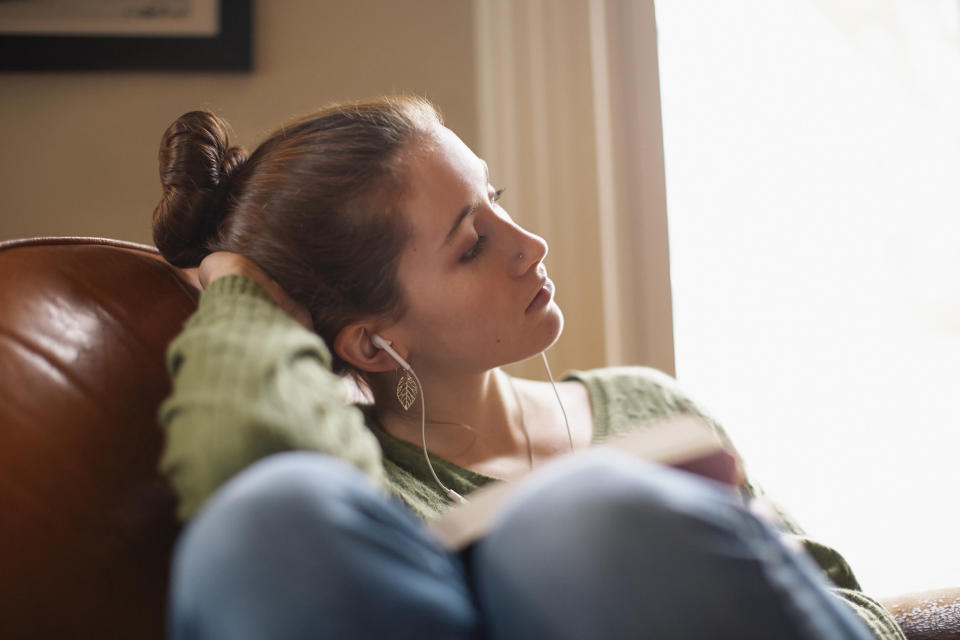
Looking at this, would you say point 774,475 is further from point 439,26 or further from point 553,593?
point 553,593

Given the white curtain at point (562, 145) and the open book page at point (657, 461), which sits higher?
the white curtain at point (562, 145)

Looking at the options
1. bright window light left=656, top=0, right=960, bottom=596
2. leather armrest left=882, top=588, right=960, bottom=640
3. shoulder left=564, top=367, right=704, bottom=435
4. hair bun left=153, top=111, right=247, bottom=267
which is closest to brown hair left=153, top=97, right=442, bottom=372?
hair bun left=153, top=111, right=247, bottom=267

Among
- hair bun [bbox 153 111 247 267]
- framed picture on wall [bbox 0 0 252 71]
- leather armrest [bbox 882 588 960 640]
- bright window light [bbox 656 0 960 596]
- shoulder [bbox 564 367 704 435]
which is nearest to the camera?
leather armrest [bbox 882 588 960 640]

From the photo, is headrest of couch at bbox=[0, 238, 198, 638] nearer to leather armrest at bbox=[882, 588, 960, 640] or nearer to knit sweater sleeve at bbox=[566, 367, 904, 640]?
knit sweater sleeve at bbox=[566, 367, 904, 640]

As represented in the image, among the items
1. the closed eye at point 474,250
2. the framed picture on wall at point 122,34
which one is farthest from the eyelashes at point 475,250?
the framed picture on wall at point 122,34

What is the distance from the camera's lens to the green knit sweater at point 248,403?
56 cm

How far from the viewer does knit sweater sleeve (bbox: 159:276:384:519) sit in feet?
1.85

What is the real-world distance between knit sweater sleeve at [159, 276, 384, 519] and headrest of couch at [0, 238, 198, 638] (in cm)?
5

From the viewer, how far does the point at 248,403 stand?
583 millimetres

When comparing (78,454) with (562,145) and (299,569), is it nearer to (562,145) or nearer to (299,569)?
(299,569)

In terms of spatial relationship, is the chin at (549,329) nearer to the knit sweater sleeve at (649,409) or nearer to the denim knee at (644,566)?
the knit sweater sleeve at (649,409)

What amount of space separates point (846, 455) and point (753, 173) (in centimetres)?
59

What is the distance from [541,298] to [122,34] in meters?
0.91

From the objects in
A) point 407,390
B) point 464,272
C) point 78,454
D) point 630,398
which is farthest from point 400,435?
point 78,454
